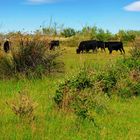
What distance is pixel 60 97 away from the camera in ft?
41.4

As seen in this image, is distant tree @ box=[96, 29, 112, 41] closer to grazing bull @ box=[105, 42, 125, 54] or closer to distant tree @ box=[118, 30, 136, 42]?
distant tree @ box=[118, 30, 136, 42]

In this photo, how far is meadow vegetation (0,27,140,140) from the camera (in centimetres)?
1023

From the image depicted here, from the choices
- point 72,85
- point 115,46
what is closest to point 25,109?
point 72,85

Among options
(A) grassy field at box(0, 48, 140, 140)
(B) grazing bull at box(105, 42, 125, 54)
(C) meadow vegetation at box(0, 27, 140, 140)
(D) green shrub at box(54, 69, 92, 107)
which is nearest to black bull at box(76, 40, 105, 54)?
(B) grazing bull at box(105, 42, 125, 54)

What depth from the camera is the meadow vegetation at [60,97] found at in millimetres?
10227

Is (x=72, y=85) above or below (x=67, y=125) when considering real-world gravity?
above

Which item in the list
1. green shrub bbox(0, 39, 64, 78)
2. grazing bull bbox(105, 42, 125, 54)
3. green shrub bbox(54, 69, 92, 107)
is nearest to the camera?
green shrub bbox(54, 69, 92, 107)

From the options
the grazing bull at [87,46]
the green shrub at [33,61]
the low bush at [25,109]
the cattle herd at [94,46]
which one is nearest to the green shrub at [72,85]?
the low bush at [25,109]

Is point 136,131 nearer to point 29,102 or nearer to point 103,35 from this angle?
point 29,102

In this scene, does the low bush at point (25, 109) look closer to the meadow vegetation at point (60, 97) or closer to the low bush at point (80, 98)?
the meadow vegetation at point (60, 97)

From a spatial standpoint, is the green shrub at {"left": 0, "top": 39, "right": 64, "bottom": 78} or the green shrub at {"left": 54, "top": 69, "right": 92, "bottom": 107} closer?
the green shrub at {"left": 54, "top": 69, "right": 92, "bottom": 107}

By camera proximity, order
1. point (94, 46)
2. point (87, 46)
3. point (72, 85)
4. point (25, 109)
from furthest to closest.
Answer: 1. point (94, 46)
2. point (87, 46)
3. point (72, 85)
4. point (25, 109)

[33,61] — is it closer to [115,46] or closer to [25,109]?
[25,109]

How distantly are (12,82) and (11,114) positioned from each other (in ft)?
22.2
